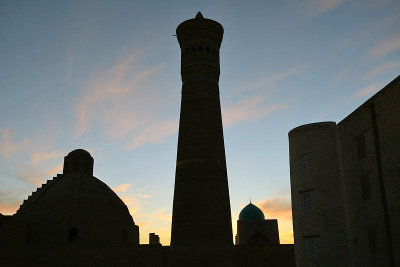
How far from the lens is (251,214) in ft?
153

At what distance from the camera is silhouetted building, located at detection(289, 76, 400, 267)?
637 inches

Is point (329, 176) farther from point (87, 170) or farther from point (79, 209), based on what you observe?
point (87, 170)

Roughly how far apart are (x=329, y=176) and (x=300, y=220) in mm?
2667

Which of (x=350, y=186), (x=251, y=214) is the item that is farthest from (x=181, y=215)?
(x=251, y=214)

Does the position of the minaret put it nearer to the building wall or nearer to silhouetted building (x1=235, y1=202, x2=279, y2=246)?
the building wall

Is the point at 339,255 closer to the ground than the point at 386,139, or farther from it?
closer to the ground

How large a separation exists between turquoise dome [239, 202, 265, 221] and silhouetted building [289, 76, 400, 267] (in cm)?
2562

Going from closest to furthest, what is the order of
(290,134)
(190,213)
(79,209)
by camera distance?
1. (290,134)
2. (190,213)
3. (79,209)

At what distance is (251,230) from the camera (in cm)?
4438

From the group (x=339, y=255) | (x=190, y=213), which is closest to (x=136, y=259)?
(x=190, y=213)

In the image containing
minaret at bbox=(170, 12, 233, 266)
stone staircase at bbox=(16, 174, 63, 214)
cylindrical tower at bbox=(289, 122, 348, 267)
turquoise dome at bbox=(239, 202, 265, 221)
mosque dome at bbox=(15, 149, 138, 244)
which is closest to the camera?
cylindrical tower at bbox=(289, 122, 348, 267)

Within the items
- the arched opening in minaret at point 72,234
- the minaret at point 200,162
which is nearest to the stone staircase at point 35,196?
the arched opening in minaret at point 72,234

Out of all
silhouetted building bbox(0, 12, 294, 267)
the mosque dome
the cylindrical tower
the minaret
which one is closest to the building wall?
the cylindrical tower

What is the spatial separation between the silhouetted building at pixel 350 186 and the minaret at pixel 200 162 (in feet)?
16.9
